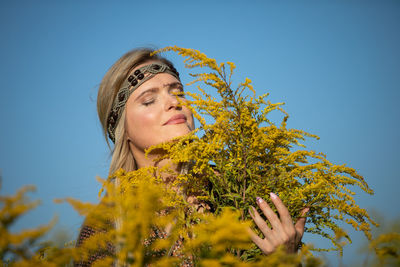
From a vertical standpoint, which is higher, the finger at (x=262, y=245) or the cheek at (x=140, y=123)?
the cheek at (x=140, y=123)

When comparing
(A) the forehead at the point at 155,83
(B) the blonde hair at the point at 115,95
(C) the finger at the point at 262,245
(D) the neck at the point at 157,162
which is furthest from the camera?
(B) the blonde hair at the point at 115,95

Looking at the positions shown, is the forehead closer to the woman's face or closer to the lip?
the woman's face

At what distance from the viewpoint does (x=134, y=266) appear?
87 centimetres

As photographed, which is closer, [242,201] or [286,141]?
[242,201]

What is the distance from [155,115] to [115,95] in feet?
2.94

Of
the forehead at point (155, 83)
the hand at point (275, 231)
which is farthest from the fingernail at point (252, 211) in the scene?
the forehead at point (155, 83)

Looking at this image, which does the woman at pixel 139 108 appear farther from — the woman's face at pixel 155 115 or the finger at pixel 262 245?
the finger at pixel 262 245

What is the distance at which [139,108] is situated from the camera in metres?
2.81

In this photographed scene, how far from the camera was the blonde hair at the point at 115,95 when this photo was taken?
3.14 m

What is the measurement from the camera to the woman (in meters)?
2.66

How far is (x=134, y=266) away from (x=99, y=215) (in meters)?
0.23

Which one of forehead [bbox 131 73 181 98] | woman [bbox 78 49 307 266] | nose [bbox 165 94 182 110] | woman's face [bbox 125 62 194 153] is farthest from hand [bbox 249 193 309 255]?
forehead [bbox 131 73 181 98]

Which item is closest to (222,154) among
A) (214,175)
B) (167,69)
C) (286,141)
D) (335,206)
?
(214,175)

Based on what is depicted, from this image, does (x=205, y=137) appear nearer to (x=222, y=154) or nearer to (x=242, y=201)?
(x=222, y=154)
